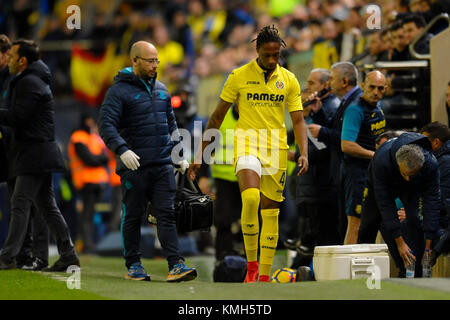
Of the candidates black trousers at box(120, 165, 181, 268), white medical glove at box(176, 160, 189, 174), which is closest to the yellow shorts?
white medical glove at box(176, 160, 189, 174)

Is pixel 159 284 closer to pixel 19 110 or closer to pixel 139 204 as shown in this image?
pixel 139 204

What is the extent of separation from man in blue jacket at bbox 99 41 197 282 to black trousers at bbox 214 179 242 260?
9.15 feet

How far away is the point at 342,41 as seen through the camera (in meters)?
13.3

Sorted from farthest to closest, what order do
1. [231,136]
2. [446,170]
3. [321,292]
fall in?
1. [231,136]
2. [446,170]
3. [321,292]

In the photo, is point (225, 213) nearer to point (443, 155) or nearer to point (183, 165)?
point (183, 165)

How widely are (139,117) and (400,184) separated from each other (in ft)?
7.84

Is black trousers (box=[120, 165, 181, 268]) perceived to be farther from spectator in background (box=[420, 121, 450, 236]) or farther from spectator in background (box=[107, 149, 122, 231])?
spectator in background (box=[107, 149, 122, 231])

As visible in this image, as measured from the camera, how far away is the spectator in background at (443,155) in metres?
8.63

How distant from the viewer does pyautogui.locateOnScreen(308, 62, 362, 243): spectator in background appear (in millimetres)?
10031

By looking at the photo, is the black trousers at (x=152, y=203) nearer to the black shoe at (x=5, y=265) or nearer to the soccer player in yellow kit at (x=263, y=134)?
the soccer player in yellow kit at (x=263, y=134)

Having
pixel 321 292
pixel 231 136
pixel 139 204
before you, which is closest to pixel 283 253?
pixel 231 136

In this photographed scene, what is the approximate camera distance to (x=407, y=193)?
8.55 m

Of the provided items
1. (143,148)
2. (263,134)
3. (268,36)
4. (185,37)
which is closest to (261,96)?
(263,134)
